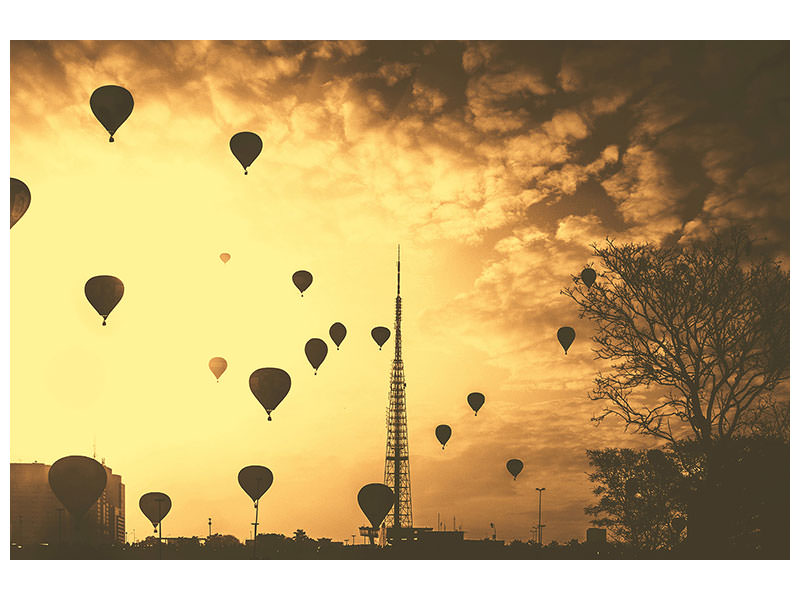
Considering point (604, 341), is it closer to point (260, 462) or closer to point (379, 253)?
point (379, 253)

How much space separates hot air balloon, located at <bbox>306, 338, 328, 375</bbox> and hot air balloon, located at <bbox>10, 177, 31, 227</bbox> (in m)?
2.94

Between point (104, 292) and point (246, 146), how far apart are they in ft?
6.09

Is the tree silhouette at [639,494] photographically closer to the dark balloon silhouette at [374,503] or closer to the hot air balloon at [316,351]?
the dark balloon silhouette at [374,503]

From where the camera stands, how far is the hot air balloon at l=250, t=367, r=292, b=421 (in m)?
Answer: 9.66

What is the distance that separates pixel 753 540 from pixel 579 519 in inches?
65.4

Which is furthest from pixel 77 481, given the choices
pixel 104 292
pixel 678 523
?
pixel 678 523

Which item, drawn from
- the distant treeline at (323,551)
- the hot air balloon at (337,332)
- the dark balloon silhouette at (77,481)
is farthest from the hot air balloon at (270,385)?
the dark balloon silhouette at (77,481)

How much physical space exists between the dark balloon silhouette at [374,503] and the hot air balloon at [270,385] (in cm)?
122

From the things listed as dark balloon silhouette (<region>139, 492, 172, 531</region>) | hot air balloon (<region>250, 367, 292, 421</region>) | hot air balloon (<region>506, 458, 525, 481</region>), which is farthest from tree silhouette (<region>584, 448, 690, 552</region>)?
dark balloon silhouette (<region>139, 492, 172, 531</region>)

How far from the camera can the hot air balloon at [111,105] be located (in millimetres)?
8539

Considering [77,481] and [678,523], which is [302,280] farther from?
[678,523]

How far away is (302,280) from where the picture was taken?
9.41m
